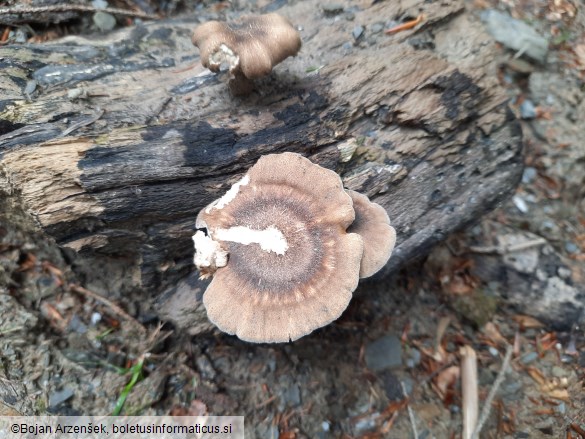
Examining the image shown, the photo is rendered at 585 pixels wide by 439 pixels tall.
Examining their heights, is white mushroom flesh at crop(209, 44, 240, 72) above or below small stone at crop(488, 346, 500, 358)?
above

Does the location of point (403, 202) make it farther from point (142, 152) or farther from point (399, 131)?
point (142, 152)

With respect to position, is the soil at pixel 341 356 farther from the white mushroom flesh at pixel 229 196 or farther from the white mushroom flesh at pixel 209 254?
the white mushroom flesh at pixel 229 196

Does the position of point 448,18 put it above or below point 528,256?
above

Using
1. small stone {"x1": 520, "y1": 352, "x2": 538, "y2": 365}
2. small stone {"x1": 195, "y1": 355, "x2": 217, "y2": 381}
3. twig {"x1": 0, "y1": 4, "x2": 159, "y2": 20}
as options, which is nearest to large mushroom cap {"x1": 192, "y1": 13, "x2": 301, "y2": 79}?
twig {"x1": 0, "y1": 4, "x2": 159, "y2": 20}

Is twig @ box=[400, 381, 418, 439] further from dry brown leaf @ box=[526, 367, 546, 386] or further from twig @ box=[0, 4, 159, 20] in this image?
twig @ box=[0, 4, 159, 20]

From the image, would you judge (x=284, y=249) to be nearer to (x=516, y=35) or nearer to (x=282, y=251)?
(x=282, y=251)

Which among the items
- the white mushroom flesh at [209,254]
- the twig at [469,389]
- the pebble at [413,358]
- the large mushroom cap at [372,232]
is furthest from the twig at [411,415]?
the white mushroom flesh at [209,254]

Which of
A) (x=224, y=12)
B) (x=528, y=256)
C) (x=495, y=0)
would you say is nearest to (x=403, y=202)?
(x=528, y=256)
